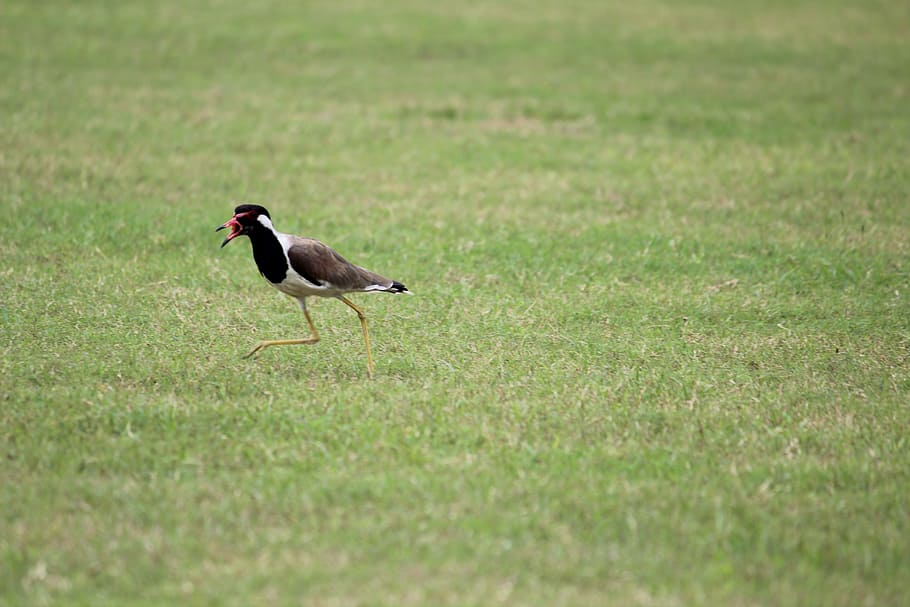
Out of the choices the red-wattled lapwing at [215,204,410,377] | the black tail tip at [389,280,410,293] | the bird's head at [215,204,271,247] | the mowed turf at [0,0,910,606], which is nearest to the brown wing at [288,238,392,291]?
the red-wattled lapwing at [215,204,410,377]

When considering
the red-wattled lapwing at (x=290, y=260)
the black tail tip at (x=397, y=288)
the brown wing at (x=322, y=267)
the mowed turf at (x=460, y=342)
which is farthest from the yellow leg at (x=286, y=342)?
the black tail tip at (x=397, y=288)

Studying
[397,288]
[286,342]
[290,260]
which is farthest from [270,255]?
[397,288]

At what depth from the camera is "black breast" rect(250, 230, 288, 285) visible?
664cm

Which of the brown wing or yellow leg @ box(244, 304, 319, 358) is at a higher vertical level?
the brown wing

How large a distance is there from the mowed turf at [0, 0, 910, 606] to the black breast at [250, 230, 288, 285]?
0.61 meters

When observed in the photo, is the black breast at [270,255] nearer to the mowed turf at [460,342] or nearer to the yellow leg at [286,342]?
the yellow leg at [286,342]

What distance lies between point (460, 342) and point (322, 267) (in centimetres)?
117

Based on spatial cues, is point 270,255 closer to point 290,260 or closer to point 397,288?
point 290,260

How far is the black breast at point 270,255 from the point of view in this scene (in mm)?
6641

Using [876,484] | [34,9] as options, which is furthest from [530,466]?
[34,9]

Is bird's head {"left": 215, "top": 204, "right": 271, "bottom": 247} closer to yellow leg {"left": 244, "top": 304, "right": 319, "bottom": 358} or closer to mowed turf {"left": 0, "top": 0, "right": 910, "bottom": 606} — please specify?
yellow leg {"left": 244, "top": 304, "right": 319, "bottom": 358}

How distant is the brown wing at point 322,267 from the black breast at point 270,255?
0.21ft

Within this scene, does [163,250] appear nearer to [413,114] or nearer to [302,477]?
[302,477]

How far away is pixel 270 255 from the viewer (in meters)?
6.64
